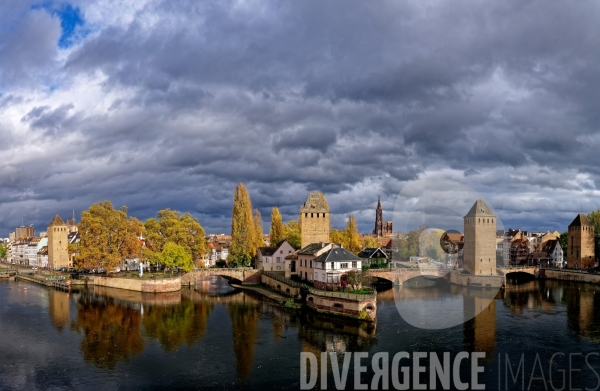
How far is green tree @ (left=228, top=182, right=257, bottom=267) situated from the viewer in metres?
76.1

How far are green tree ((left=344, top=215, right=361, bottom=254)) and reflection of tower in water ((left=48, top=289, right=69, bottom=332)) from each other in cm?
4953

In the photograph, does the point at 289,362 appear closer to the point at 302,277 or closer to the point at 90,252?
the point at 302,277

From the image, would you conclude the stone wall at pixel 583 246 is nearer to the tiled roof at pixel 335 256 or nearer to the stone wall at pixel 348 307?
the tiled roof at pixel 335 256

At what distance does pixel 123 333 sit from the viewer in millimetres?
39938

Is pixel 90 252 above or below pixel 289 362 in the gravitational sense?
above

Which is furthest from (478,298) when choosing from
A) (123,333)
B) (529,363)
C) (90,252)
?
(90,252)

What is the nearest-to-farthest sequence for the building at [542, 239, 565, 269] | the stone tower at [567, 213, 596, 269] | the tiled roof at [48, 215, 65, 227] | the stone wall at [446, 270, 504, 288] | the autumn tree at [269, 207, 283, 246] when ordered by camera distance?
the stone wall at [446, 270, 504, 288] → the stone tower at [567, 213, 596, 269] → the autumn tree at [269, 207, 283, 246] → the tiled roof at [48, 215, 65, 227] → the building at [542, 239, 565, 269]

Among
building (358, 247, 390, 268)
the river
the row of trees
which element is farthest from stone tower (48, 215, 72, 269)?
building (358, 247, 390, 268)

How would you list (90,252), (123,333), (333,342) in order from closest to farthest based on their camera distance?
(333,342) < (123,333) < (90,252)

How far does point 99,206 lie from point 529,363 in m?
61.2

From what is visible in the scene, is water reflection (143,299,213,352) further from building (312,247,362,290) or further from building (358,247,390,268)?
building (358,247,390,268)

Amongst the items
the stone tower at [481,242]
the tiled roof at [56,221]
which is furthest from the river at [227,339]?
the tiled roof at [56,221]

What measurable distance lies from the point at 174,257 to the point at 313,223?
20.6 meters

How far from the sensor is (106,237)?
70.4 m
